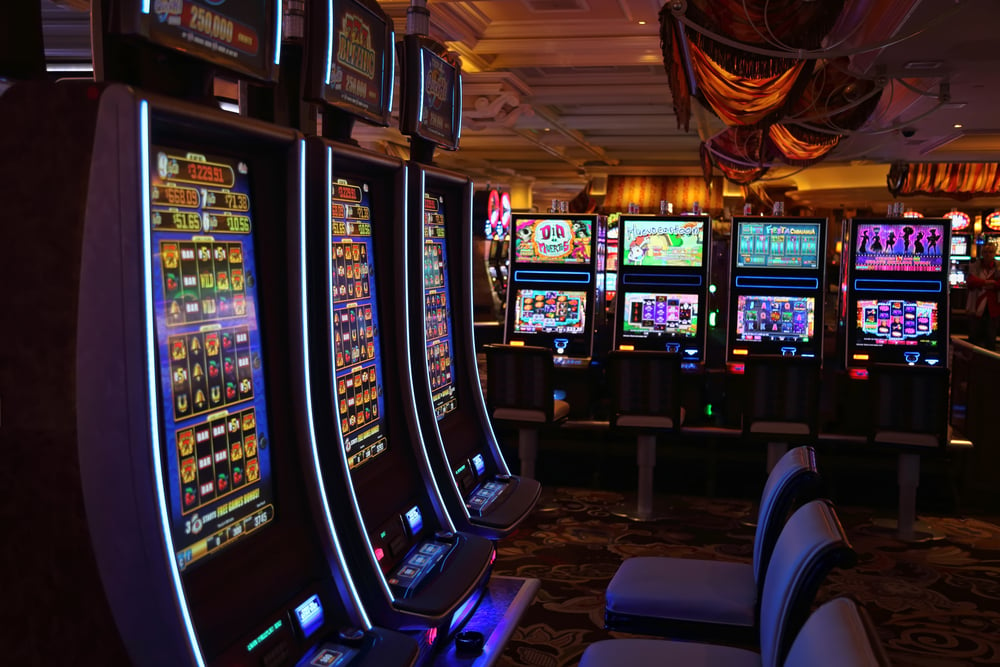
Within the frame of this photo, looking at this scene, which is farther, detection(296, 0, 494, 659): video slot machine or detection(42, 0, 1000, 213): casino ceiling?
detection(42, 0, 1000, 213): casino ceiling

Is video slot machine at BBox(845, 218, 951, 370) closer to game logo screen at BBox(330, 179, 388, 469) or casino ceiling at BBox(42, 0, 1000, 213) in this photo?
casino ceiling at BBox(42, 0, 1000, 213)

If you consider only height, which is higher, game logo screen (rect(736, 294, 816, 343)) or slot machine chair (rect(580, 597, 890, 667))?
game logo screen (rect(736, 294, 816, 343))

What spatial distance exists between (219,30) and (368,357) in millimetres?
911

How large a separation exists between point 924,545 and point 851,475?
73 cm

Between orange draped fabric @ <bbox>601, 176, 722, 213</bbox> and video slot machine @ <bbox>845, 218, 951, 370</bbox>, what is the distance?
386 inches

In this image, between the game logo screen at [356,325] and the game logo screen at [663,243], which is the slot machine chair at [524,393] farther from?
the game logo screen at [356,325]

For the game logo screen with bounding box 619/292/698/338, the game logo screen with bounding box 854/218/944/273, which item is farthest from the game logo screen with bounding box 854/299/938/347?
the game logo screen with bounding box 619/292/698/338

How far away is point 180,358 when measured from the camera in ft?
4.49

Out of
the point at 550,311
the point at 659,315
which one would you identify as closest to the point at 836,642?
the point at 659,315

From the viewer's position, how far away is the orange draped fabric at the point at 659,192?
15.4m

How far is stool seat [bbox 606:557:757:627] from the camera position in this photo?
235 cm

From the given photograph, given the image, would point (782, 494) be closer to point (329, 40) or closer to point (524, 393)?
point (329, 40)

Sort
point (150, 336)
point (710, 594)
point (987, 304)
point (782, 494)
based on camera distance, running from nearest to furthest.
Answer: point (150, 336), point (782, 494), point (710, 594), point (987, 304)

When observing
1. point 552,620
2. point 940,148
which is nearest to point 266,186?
point 552,620
